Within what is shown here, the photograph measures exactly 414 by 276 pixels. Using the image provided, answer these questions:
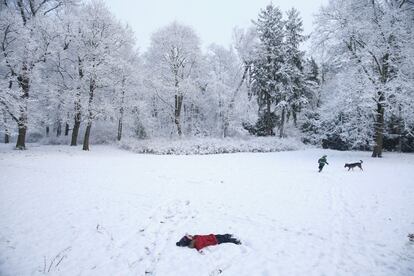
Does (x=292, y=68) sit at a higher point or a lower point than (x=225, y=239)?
higher

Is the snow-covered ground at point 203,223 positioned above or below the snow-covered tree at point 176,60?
below

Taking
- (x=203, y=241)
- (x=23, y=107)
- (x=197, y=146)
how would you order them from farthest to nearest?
(x=197, y=146)
(x=23, y=107)
(x=203, y=241)

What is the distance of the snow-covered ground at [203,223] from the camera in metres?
5.21

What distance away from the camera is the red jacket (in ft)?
18.8

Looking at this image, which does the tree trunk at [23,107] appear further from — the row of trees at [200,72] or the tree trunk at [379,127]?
the tree trunk at [379,127]

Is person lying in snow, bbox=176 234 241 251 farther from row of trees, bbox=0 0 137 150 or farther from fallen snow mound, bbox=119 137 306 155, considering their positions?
fallen snow mound, bbox=119 137 306 155

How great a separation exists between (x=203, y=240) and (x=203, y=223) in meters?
1.32

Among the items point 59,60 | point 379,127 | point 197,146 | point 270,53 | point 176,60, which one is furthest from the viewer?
point 270,53

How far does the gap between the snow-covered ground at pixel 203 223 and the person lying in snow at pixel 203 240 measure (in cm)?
16

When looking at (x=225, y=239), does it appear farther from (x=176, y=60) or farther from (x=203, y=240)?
(x=176, y=60)

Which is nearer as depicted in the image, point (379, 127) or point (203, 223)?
point (203, 223)

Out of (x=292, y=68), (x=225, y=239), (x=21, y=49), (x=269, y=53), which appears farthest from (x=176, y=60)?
(x=225, y=239)

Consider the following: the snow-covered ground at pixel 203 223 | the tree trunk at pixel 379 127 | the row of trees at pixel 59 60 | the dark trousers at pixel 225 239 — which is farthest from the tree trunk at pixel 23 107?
the tree trunk at pixel 379 127

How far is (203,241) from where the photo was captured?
19.1 feet
